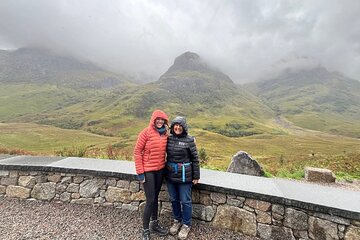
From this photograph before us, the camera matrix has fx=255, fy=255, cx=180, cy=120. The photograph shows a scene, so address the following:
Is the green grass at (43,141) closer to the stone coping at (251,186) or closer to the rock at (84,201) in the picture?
the stone coping at (251,186)

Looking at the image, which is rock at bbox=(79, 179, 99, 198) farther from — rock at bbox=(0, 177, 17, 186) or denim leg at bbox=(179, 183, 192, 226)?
denim leg at bbox=(179, 183, 192, 226)

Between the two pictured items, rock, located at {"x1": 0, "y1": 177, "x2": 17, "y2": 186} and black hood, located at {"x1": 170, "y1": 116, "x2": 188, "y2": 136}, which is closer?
black hood, located at {"x1": 170, "y1": 116, "x2": 188, "y2": 136}

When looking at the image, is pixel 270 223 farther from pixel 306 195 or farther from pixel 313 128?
pixel 313 128

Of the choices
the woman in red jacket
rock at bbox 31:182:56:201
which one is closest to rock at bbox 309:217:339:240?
the woman in red jacket

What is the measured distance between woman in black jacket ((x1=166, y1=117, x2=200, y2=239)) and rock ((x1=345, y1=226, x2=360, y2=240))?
8.47 feet

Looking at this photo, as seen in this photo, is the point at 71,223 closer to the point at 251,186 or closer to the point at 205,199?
the point at 205,199

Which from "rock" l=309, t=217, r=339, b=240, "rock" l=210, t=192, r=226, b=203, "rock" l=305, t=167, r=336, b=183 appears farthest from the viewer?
"rock" l=305, t=167, r=336, b=183

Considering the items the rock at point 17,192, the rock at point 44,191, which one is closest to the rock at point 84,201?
the rock at point 44,191

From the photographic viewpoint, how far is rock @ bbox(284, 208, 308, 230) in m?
4.46

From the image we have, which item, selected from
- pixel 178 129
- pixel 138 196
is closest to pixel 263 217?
pixel 178 129

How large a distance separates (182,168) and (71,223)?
2.61 meters

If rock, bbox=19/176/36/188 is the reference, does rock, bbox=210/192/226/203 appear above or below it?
above

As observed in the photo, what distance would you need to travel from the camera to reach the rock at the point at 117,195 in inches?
226

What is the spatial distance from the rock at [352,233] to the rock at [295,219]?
23.6 inches
